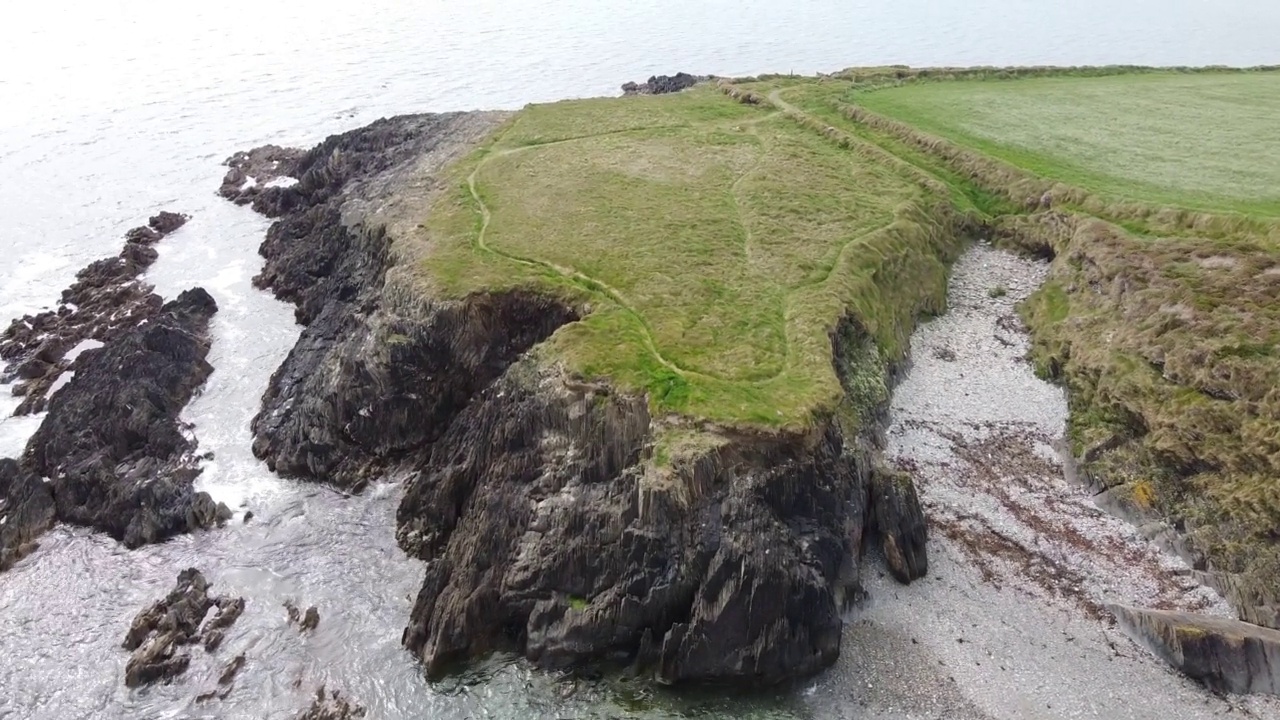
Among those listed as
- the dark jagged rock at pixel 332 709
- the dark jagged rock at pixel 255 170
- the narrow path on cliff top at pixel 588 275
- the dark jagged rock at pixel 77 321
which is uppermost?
Answer: the narrow path on cliff top at pixel 588 275

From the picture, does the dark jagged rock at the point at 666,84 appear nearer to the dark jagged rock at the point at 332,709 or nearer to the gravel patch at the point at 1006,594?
the gravel patch at the point at 1006,594

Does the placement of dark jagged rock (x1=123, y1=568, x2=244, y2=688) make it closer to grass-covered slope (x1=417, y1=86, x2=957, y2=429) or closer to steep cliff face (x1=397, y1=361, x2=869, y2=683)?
steep cliff face (x1=397, y1=361, x2=869, y2=683)

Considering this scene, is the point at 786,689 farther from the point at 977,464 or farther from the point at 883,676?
the point at 977,464

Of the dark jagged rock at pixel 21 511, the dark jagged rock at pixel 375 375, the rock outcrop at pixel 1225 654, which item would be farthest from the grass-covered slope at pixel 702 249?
the dark jagged rock at pixel 21 511

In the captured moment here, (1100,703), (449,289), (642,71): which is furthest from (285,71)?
(1100,703)

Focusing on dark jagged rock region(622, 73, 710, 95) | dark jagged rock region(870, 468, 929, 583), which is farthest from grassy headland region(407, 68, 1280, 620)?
dark jagged rock region(622, 73, 710, 95)

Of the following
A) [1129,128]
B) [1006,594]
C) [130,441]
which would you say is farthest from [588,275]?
[1129,128]

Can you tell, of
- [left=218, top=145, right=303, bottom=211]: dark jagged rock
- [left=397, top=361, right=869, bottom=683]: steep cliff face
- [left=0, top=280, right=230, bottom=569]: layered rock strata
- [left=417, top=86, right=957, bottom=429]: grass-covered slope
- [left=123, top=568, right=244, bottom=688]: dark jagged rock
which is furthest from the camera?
[left=218, top=145, right=303, bottom=211]: dark jagged rock
